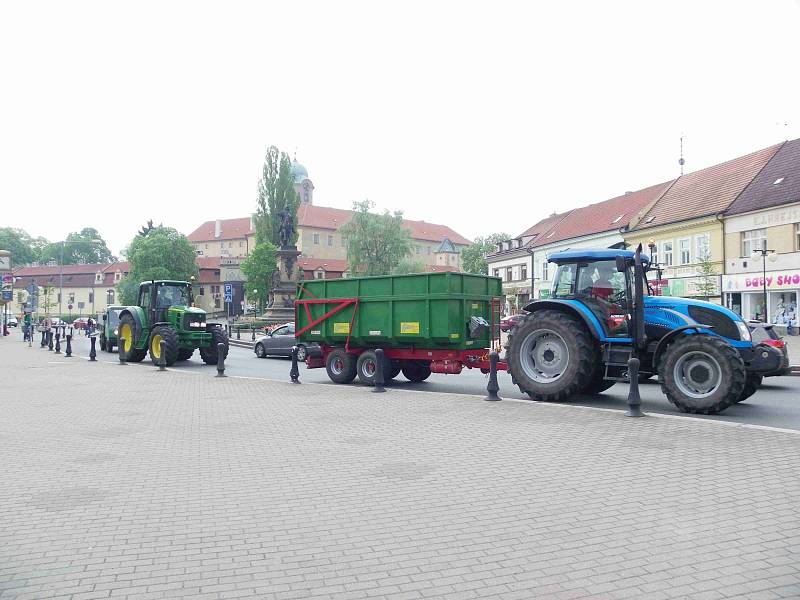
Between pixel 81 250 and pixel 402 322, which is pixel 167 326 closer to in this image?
pixel 402 322

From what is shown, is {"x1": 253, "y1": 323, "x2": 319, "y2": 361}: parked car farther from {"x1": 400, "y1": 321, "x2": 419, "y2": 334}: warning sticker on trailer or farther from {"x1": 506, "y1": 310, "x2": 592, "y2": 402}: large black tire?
{"x1": 506, "y1": 310, "x2": 592, "y2": 402}: large black tire

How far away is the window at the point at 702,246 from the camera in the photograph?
37594 mm

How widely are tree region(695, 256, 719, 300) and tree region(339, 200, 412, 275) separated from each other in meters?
33.4

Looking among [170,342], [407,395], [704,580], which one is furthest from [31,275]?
[704,580]

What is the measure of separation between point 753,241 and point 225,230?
348ft

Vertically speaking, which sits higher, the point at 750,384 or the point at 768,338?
the point at 768,338

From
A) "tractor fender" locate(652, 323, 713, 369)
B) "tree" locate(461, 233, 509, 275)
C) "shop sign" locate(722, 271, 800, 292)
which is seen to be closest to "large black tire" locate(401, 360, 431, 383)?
"tractor fender" locate(652, 323, 713, 369)

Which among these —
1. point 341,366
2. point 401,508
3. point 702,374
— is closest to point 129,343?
point 341,366

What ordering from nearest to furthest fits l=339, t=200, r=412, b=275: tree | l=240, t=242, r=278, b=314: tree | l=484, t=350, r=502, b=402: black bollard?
l=484, t=350, r=502, b=402: black bollard < l=339, t=200, r=412, b=275: tree < l=240, t=242, r=278, b=314: tree

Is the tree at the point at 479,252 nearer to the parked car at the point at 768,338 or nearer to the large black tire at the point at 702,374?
the parked car at the point at 768,338

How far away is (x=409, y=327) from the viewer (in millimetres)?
14453

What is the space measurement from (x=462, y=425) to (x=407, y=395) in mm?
3759

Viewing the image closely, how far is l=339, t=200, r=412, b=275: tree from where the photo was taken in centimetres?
6638

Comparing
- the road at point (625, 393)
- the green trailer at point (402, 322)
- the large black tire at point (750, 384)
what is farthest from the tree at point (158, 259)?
the large black tire at point (750, 384)
